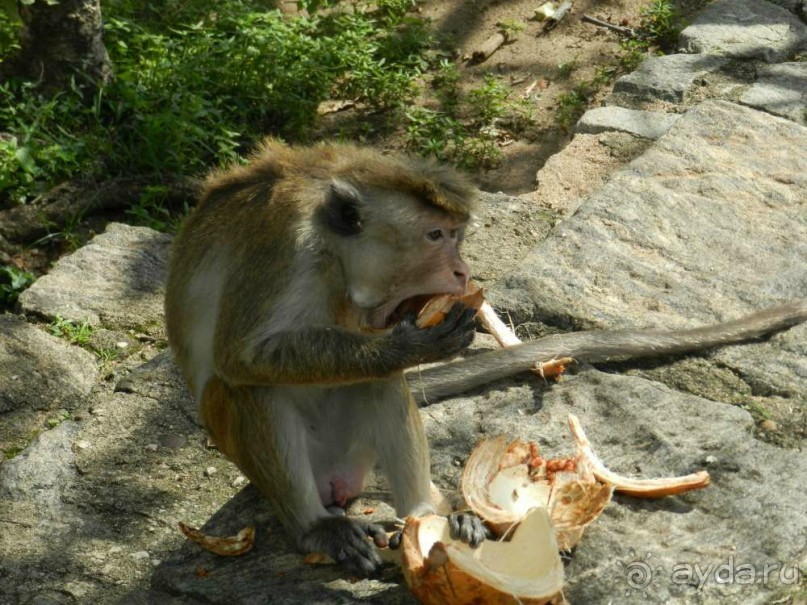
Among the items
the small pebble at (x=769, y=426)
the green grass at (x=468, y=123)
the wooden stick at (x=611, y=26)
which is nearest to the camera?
the small pebble at (x=769, y=426)

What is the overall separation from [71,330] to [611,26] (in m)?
4.91

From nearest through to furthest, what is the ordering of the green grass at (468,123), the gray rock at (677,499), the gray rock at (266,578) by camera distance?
the gray rock at (677,499) → the gray rock at (266,578) → the green grass at (468,123)

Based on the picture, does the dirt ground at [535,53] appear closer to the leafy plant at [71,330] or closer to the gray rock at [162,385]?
the leafy plant at [71,330]

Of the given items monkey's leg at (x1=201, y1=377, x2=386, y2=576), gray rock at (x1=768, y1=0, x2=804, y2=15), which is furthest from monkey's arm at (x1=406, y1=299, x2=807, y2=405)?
gray rock at (x1=768, y1=0, x2=804, y2=15)

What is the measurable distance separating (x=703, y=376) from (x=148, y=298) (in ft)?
9.77

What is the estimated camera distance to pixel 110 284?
20.2 feet

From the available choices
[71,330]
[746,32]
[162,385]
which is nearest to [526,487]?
[162,385]

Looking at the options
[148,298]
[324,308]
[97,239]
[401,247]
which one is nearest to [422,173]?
[401,247]

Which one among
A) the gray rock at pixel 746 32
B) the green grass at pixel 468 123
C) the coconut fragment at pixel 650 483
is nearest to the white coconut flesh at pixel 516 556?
the coconut fragment at pixel 650 483

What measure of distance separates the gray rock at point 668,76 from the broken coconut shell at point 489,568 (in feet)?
13.1

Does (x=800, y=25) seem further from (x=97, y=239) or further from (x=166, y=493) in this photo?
(x=166, y=493)

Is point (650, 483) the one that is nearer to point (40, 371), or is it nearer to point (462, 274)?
Answer: point (462, 274)

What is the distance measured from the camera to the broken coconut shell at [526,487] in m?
3.88

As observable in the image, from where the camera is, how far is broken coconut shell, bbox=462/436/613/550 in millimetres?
3877
